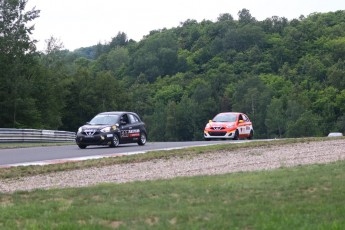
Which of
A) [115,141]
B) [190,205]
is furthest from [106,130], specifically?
[190,205]

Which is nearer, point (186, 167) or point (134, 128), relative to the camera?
point (186, 167)

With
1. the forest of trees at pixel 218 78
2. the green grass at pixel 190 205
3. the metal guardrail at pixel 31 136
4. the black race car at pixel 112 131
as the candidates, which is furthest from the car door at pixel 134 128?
the forest of trees at pixel 218 78

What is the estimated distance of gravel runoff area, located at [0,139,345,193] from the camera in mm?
14789

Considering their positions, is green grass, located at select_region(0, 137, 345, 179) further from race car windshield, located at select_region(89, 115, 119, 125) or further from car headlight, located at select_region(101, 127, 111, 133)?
race car windshield, located at select_region(89, 115, 119, 125)

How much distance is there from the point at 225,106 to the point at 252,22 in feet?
136

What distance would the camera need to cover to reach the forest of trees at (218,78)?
282 ft

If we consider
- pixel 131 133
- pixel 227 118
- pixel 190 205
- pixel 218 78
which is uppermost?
pixel 218 78

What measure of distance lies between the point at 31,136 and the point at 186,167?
25.7 m

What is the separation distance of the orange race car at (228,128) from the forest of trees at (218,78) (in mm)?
35131

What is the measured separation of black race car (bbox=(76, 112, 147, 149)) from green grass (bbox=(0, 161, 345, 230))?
15.1 m

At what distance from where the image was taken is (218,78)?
126 metres

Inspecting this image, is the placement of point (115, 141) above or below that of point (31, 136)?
below

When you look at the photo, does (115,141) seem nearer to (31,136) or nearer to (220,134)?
(220,134)

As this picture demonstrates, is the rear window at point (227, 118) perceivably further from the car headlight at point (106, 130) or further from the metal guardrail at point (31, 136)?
the metal guardrail at point (31, 136)
